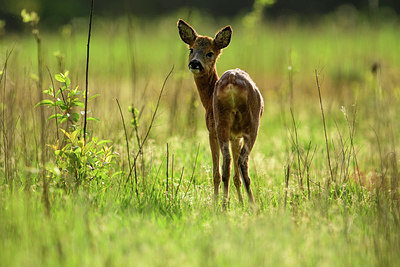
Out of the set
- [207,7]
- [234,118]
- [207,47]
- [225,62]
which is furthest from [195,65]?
[207,7]

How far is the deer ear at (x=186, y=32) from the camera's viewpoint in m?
5.15

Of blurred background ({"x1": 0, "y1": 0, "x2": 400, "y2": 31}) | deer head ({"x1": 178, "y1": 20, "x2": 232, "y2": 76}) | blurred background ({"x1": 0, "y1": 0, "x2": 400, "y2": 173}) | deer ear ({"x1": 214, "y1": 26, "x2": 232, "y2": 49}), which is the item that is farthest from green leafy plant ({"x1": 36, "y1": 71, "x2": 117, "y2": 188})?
blurred background ({"x1": 0, "y1": 0, "x2": 400, "y2": 31})

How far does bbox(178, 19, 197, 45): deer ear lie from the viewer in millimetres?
5152

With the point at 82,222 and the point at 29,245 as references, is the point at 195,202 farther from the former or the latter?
the point at 29,245

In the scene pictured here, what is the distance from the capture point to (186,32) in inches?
205

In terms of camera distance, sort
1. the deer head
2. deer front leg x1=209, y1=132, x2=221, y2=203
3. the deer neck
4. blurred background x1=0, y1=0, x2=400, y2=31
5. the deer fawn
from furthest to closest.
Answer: blurred background x1=0, y1=0, x2=400, y2=31 → the deer neck → the deer head → deer front leg x1=209, y1=132, x2=221, y2=203 → the deer fawn

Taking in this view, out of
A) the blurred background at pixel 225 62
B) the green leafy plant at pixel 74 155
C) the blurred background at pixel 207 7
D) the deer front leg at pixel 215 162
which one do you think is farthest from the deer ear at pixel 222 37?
the blurred background at pixel 207 7

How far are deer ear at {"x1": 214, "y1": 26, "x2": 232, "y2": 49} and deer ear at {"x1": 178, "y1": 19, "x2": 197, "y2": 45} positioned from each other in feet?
0.90

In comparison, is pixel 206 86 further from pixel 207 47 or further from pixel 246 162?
pixel 246 162

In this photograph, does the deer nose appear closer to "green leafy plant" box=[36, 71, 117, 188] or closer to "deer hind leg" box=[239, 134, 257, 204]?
"deer hind leg" box=[239, 134, 257, 204]

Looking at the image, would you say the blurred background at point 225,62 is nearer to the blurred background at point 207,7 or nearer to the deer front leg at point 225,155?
the blurred background at point 207,7

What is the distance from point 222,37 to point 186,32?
1.25 ft

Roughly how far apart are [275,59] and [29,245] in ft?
37.1

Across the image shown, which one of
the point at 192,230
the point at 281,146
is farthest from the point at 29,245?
the point at 281,146
